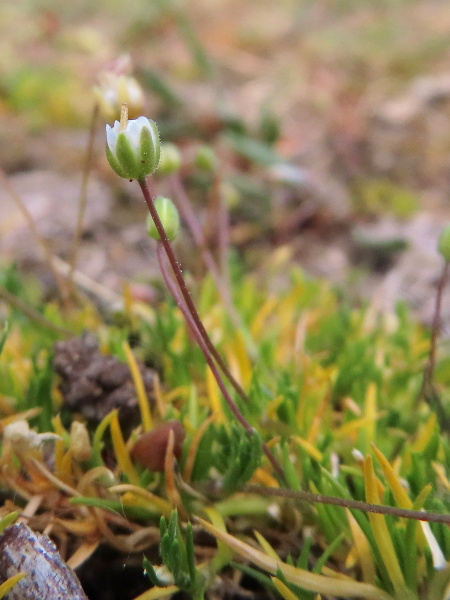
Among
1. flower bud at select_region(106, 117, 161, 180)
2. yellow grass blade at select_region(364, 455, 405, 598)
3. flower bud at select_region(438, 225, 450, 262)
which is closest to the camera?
flower bud at select_region(106, 117, 161, 180)

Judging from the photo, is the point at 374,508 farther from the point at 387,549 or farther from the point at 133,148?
the point at 133,148

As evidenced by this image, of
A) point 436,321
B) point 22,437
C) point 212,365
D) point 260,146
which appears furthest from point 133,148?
point 260,146

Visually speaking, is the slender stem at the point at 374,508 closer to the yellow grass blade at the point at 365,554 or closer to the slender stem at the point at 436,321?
the yellow grass blade at the point at 365,554

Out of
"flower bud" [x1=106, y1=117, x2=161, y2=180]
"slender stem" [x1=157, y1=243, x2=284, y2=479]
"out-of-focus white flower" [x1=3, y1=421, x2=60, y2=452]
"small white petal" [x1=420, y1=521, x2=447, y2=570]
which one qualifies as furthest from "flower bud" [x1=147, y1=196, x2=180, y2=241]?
"small white petal" [x1=420, y1=521, x2=447, y2=570]

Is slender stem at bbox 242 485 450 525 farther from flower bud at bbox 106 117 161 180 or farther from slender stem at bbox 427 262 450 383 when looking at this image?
flower bud at bbox 106 117 161 180

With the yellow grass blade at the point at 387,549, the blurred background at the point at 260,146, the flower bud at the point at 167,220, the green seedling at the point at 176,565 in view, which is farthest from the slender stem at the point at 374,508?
the blurred background at the point at 260,146

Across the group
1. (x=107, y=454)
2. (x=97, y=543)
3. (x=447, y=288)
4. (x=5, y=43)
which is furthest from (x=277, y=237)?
(x=5, y=43)
